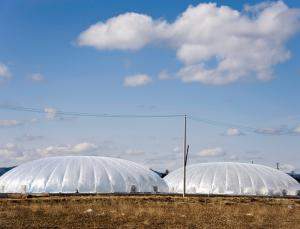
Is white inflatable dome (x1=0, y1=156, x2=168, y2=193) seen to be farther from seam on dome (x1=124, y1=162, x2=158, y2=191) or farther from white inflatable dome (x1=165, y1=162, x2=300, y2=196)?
white inflatable dome (x1=165, y1=162, x2=300, y2=196)

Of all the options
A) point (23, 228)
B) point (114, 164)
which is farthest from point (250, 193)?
point (23, 228)

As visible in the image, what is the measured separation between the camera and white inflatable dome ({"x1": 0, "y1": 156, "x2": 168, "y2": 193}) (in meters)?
63.0

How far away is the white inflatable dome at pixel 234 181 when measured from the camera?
2766 inches

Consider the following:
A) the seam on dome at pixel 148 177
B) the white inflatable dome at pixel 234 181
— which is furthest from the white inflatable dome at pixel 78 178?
the white inflatable dome at pixel 234 181

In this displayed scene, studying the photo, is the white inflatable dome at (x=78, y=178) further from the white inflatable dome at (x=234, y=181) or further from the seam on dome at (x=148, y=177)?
the white inflatable dome at (x=234, y=181)

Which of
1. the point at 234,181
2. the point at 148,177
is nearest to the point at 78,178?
the point at 148,177

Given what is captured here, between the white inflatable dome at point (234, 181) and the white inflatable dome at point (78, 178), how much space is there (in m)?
5.64

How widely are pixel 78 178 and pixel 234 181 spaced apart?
21835 millimetres

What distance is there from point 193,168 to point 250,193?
12.1 m

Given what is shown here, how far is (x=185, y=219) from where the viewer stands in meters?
25.1

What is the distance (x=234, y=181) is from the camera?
71.0 metres

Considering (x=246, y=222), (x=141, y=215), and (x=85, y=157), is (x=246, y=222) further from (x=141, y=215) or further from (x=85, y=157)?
(x=85, y=157)

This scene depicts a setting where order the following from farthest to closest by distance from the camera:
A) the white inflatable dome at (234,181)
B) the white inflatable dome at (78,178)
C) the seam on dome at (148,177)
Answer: the white inflatable dome at (234,181), the seam on dome at (148,177), the white inflatable dome at (78,178)

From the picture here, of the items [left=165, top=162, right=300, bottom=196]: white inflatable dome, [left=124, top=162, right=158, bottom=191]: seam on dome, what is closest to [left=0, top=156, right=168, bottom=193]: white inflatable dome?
[left=124, top=162, right=158, bottom=191]: seam on dome
